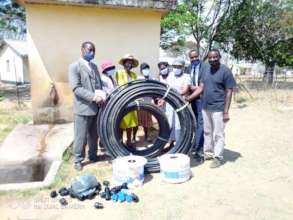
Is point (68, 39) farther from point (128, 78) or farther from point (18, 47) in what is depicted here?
point (18, 47)

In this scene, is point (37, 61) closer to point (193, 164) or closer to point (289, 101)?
point (193, 164)

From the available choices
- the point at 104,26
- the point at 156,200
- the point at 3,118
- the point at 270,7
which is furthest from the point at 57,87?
the point at 270,7

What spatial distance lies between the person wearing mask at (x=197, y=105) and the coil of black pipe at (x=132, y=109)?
28 centimetres

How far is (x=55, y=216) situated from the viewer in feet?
10.9

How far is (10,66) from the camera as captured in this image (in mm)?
26625

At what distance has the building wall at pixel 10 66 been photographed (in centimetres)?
2503

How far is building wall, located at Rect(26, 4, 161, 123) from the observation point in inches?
261

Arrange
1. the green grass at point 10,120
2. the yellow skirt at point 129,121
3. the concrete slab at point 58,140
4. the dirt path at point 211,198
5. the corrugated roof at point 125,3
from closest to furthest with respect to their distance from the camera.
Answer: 1. the dirt path at point 211,198
2. the yellow skirt at point 129,121
3. the concrete slab at point 58,140
4. the corrugated roof at point 125,3
5. the green grass at point 10,120

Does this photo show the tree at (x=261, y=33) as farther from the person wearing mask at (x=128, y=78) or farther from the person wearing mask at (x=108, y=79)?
the person wearing mask at (x=108, y=79)

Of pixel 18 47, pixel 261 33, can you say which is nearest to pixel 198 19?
pixel 261 33

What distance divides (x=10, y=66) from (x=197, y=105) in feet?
83.0

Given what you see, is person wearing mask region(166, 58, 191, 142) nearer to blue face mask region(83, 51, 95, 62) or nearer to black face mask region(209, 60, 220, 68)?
black face mask region(209, 60, 220, 68)

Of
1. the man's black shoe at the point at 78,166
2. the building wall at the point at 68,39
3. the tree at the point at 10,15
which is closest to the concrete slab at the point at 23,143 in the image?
the building wall at the point at 68,39

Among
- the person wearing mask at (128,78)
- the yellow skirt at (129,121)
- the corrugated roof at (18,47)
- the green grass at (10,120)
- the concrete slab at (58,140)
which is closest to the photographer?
the person wearing mask at (128,78)
